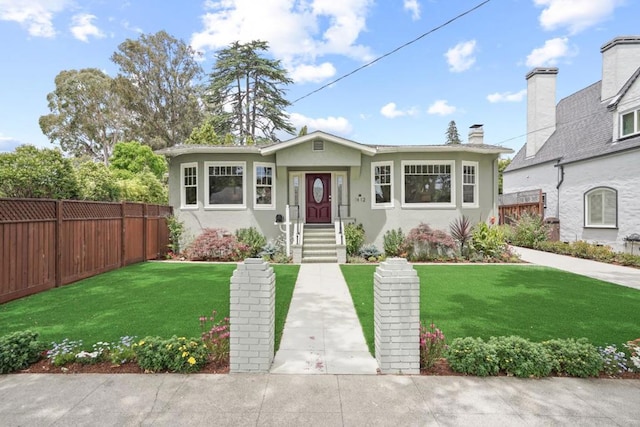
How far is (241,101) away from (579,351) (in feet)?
88.1

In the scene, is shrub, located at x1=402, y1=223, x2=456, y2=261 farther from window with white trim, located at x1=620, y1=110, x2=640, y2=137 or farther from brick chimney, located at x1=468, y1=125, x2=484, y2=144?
window with white trim, located at x1=620, y1=110, x2=640, y2=137

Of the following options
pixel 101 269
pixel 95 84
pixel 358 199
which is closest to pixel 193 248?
pixel 101 269

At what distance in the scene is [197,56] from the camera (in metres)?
30.7

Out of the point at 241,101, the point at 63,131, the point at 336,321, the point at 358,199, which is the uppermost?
the point at 241,101

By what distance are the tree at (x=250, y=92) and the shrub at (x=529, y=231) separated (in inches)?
696

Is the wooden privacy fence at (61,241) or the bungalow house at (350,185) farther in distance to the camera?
the bungalow house at (350,185)

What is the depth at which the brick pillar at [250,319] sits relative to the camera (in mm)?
3354

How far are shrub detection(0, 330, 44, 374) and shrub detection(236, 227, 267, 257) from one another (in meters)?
7.95

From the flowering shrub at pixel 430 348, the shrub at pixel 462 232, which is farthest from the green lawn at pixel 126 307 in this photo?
the shrub at pixel 462 232

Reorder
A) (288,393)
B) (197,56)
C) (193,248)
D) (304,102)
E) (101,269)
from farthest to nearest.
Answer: (197,56), (304,102), (193,248), (101,269), (288,393)

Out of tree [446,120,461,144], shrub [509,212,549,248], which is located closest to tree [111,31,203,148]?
shrub [509,212,549,248]

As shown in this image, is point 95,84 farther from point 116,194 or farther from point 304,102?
point 304,102

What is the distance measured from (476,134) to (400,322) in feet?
40.6

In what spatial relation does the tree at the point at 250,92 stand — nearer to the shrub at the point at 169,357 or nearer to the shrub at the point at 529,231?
the shrub at the point at 529,231
